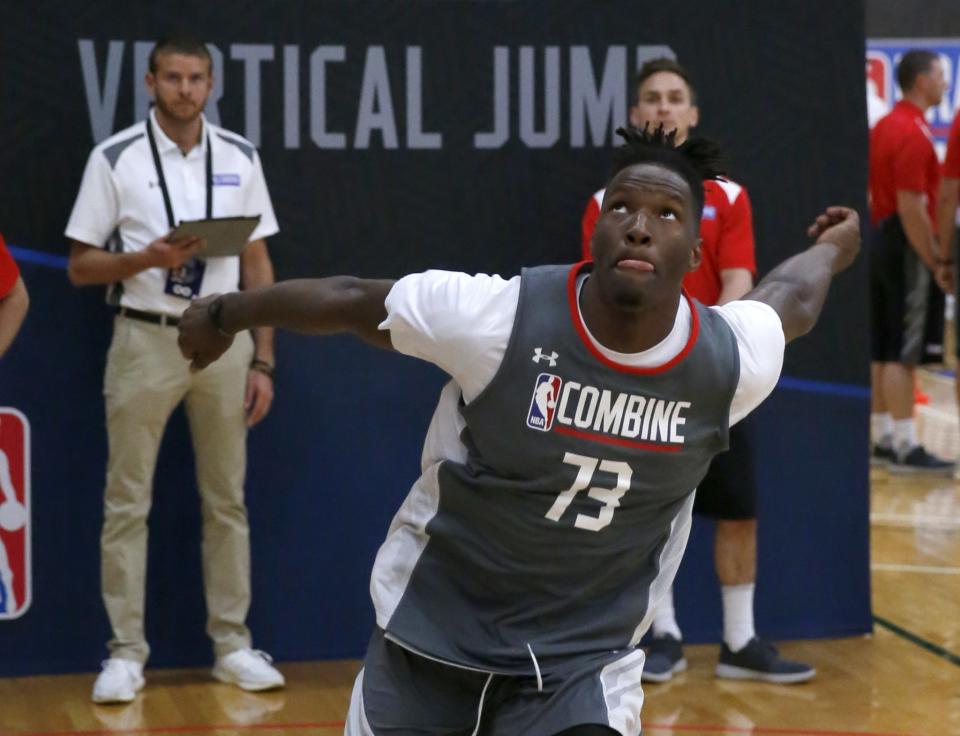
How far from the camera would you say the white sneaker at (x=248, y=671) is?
5676 mm

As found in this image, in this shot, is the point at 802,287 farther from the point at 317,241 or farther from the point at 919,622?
the point at 919,622

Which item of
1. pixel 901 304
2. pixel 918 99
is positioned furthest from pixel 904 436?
pixel 918 99

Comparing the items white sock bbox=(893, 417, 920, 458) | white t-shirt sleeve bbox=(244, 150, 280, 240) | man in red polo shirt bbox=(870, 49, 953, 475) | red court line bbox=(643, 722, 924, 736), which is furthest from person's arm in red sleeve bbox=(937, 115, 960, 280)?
white t-shirt sleeve bbox=(244, 150, 280, 240)

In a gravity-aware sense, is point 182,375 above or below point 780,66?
below

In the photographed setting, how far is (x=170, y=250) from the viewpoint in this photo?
17.4ft

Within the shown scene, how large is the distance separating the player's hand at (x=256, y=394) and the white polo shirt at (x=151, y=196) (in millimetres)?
337

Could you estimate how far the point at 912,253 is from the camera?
9.70 m

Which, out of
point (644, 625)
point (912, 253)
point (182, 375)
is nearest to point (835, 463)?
point (182, 375)

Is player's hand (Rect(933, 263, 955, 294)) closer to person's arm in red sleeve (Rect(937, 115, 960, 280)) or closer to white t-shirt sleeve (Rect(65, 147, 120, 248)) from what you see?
person's arm in red sleeve (Rect(937, 115, 960, 280))

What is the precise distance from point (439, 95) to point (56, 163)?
1398mm

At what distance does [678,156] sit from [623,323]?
390 millimetres

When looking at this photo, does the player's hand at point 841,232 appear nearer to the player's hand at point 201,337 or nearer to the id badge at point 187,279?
the player's hand at point 201,337

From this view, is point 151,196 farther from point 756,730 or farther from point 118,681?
point 756,730

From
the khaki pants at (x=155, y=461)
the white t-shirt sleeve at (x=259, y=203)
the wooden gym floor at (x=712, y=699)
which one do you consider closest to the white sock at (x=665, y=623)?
the wooden gym floor at (x=712, y=699)
